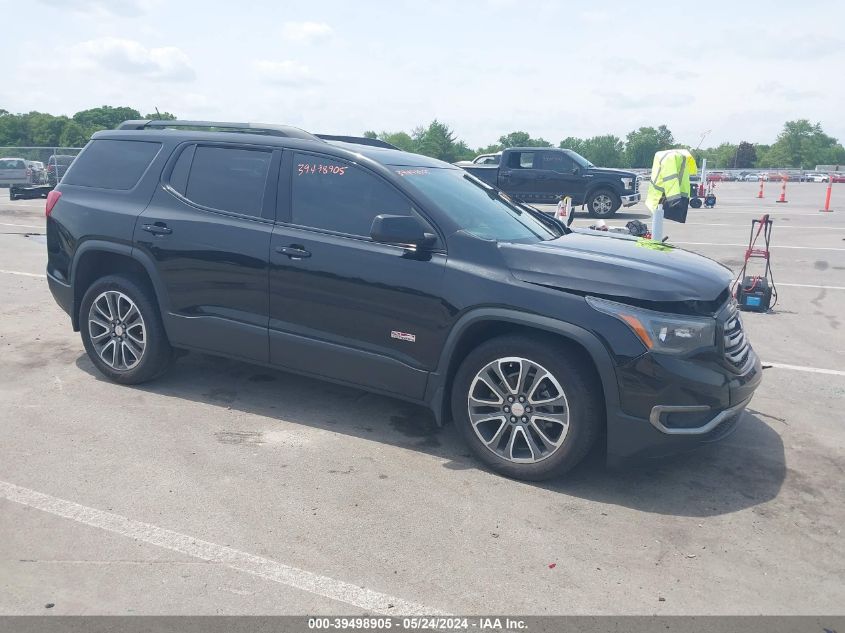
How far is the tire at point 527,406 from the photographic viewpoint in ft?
13.6

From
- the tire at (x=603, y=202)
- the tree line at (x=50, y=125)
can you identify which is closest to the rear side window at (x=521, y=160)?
the tire at (x=603, y=202)

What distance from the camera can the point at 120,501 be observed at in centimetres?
398

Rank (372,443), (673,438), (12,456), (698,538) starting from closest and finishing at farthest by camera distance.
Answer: (698,538) → (673,438) → (12,456) → (372,443)

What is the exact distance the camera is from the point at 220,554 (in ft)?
11.5

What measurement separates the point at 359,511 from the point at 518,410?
3.47 ft

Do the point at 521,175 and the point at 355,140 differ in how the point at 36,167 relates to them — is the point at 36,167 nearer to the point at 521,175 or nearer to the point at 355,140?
the point at 521,175

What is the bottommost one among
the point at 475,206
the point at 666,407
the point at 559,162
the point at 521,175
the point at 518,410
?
the point at 518,410

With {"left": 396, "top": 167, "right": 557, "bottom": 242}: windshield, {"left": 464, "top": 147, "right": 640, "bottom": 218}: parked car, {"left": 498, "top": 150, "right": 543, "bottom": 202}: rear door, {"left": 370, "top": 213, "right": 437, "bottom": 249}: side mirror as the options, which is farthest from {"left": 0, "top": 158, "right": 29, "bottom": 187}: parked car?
{"left": 370, "top": 213, "right": 437, "bottom": 249}: side mirror

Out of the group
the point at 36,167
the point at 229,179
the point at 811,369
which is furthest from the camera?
the point at 36,167

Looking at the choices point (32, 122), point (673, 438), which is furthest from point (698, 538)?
point (32, 122)

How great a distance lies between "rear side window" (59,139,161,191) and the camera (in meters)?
5.71

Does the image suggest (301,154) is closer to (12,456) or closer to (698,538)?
(12,456)

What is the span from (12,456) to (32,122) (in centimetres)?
6753

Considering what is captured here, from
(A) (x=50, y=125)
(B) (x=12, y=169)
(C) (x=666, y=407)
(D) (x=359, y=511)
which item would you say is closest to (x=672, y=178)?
(C) (x=666, y=407)
